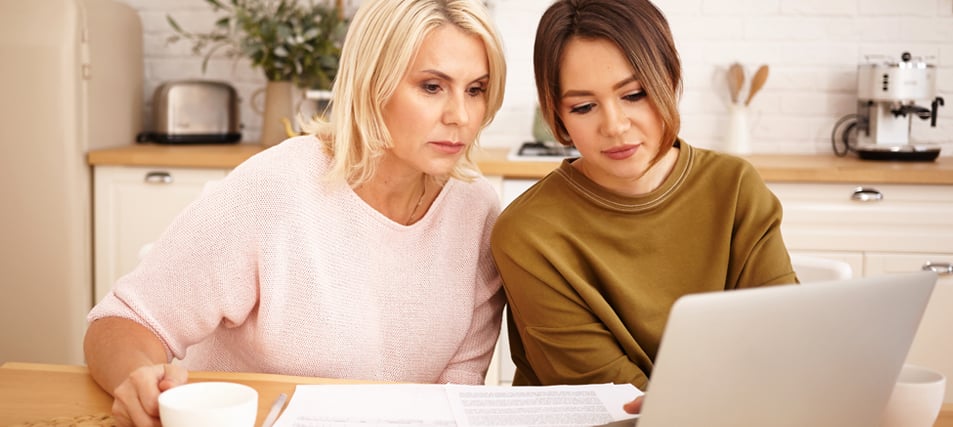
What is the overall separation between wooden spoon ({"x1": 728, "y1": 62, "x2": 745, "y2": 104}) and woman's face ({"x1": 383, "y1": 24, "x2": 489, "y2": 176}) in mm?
1911

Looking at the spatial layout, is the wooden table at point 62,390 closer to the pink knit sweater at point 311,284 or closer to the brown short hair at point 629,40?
the pink knit sweater at point 311,284

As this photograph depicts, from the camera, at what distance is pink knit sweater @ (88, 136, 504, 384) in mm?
1396

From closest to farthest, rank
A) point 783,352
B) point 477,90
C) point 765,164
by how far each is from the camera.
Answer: point 783,352 → point 477,90 → point 765,164

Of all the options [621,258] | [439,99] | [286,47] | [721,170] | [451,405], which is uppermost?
[286,47]

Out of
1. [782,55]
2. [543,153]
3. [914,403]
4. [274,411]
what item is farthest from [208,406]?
[782,55]

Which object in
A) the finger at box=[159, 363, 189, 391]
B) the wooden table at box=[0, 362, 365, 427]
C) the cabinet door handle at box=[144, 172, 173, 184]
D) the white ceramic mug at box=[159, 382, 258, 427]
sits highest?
the cabinet door handle at box=[144, 172, 173, 184]

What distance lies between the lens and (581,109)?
147 cm

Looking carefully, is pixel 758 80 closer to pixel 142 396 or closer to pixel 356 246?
pixel 356 246

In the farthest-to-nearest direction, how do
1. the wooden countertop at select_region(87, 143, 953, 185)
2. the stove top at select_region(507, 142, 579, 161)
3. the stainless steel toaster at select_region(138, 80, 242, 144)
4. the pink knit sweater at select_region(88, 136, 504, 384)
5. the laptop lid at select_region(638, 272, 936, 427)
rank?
the stainless steel toaster at select_region(138, 80, 242, 144)
the stove top at select_region(507, 142, 579, 161)
the wooden countertop at select_region(87, 143, 953, 185)
the pink knit sweater at select_region(88, 136, 504, 384)
the laptop lid at select_region(638, 272, 936, 427)

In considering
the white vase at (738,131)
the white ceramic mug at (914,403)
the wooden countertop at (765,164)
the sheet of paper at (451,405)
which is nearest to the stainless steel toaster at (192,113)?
the wooden countertop at (765,164)

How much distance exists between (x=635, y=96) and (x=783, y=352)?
706 millimetres

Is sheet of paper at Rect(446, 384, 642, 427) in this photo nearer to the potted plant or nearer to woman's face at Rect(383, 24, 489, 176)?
woman's face at Rect(383, 24, 489, 176)

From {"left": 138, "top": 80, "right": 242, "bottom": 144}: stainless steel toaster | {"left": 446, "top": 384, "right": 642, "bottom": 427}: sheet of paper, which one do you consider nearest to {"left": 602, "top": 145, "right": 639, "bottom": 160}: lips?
{"left": 446, "top": 384, "right": 642, "bottom": 427}: sheet of paper

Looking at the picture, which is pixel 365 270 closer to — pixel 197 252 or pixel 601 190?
pixel 197 252
